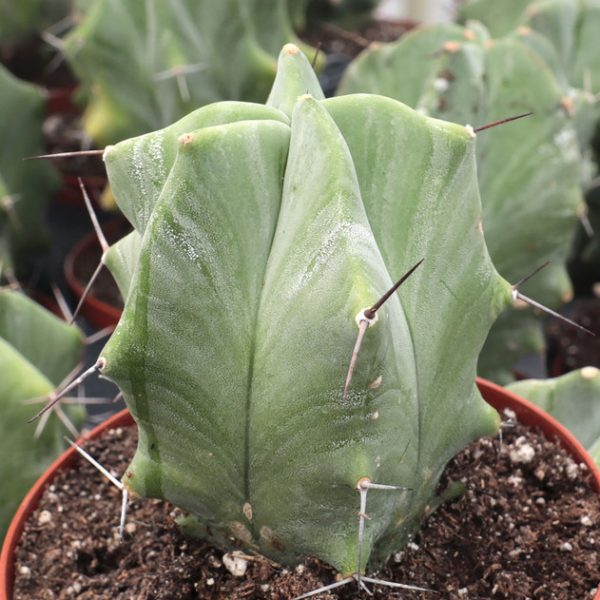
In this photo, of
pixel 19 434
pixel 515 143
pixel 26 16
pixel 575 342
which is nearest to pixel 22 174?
pixel 26 16

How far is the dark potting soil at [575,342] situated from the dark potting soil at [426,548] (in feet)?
2.10

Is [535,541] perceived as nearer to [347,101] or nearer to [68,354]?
[347,101]

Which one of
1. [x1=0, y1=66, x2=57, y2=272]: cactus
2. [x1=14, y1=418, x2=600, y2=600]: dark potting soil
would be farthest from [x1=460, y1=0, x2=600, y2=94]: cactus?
[x1=0, y1=66, x2=57, y2=272]: cactus

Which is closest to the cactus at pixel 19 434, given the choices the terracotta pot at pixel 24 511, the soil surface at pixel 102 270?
the terracotta pot at pixel 24 511

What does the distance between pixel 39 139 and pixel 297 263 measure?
3.74 ft

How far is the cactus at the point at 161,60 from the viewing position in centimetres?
141

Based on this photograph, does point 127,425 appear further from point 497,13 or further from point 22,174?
point 497,13

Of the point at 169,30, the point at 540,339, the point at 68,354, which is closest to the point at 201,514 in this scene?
the point at 68,354

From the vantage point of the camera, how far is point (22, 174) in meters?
1.55

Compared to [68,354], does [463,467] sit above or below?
above

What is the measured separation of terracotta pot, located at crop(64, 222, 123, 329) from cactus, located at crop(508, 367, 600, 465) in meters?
0.77

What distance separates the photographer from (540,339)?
1240mm

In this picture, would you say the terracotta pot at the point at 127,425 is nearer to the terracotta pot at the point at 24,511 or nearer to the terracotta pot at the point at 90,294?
the terracotta pot at the point at 24,511

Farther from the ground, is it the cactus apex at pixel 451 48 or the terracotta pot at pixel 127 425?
the cactus apex at pixel 451 48
